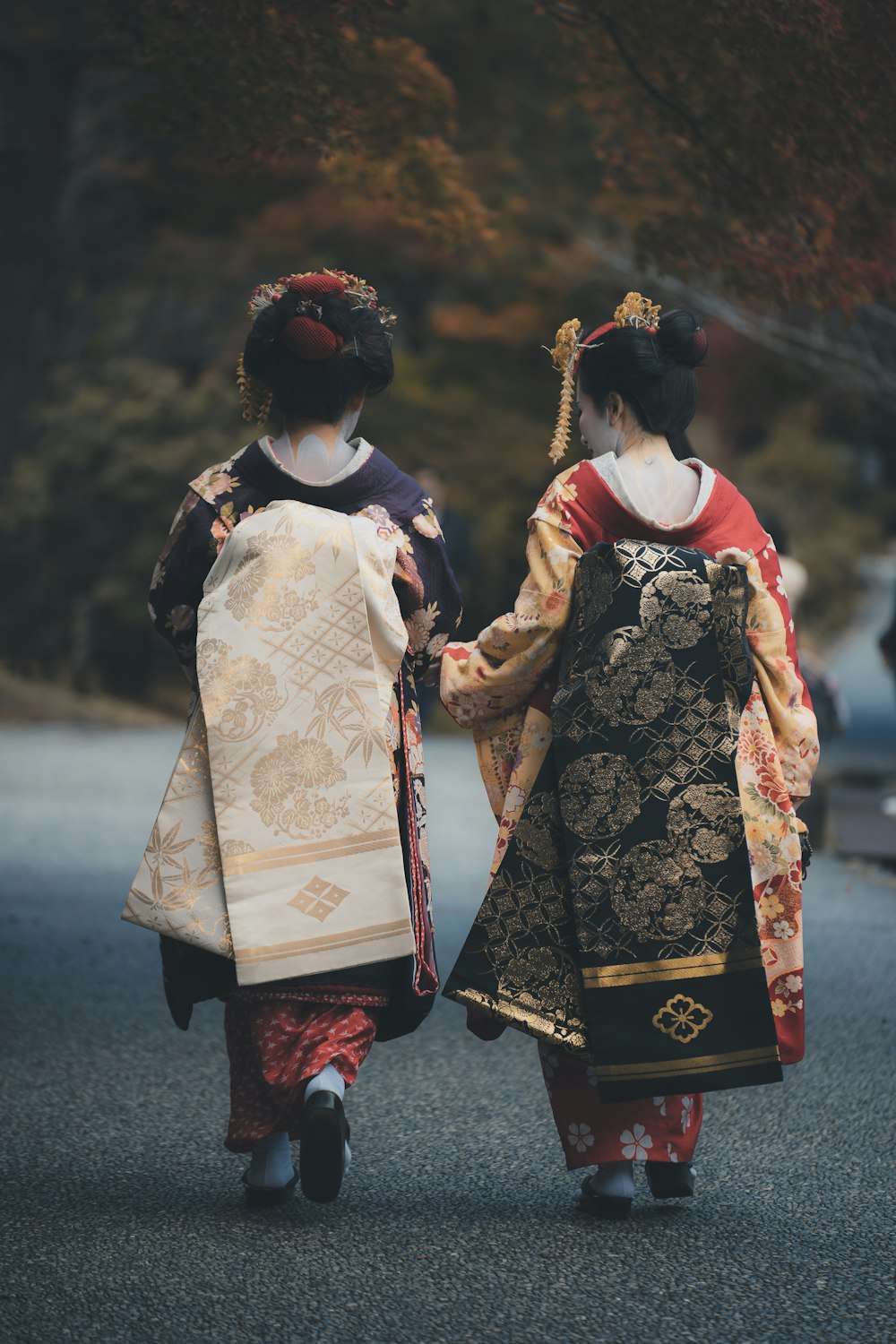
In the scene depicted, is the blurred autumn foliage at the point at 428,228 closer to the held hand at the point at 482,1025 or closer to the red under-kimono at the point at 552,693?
the red under-kimono at the point at 552,693

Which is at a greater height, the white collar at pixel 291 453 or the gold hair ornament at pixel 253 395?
the gold hair ornament at pixel 253 395

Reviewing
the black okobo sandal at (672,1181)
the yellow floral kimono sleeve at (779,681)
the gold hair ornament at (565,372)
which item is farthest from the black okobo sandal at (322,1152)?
the gold hair ornament at (565,372)

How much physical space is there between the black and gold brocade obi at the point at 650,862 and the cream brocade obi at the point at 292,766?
0.97ft

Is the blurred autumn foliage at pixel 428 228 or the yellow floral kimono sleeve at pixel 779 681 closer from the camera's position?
the yellow floral kimono sleeve at pixel 779 681

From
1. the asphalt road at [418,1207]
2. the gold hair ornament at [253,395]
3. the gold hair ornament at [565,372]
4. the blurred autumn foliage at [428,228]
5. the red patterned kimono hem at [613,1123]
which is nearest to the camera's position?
the asphalt road at [418,1207]

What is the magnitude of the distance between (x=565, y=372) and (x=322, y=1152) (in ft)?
5.37

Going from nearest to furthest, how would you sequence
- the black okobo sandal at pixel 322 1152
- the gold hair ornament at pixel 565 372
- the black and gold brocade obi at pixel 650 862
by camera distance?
the black okobo sandal at pixel 322 1152 < the black and gold brocade obi at pixel 650 862 < the gold hair ornament at pixel 565 372

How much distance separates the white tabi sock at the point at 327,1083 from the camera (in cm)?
286

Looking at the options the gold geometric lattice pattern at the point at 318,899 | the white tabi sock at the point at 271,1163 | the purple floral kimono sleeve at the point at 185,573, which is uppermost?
the purple floral kimono sleeve at the point at 185,573

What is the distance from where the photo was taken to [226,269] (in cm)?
1546

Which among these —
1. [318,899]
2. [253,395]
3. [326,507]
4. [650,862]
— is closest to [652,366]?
[326,507]

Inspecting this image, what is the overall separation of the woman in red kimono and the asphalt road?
0.63 feet

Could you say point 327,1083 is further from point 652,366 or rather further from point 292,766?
point 652,366

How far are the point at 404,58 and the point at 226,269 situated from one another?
10.2 metres
